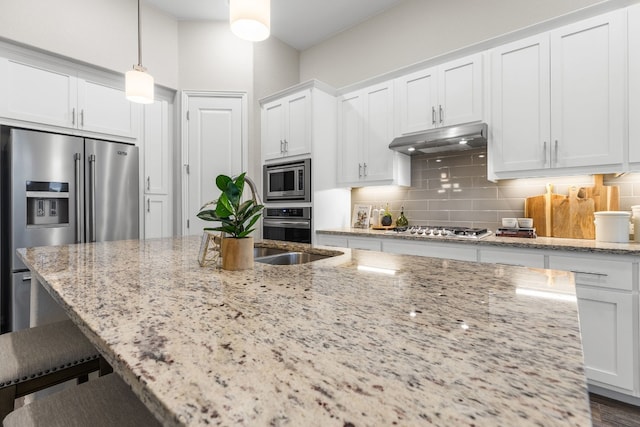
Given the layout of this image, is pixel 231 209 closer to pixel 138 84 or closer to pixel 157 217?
pixel 138 84

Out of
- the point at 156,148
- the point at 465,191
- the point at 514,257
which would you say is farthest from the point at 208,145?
the point at 514,257

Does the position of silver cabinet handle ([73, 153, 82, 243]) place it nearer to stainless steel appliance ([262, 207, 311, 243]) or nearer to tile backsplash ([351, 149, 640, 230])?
stainless steel appliance ([262, 207, 311, 243])

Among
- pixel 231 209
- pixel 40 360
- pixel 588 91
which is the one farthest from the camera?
pixel 588 91

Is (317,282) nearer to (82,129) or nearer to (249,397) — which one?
(249,397)

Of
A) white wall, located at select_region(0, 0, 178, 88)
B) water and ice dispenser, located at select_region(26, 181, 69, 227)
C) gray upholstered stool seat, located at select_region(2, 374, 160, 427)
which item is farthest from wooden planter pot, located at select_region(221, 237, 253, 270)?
white wall, located at select_region(0, 0, 178, 88)

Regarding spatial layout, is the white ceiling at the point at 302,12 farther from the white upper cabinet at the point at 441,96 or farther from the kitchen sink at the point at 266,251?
the kitchen sink at the point at 266,251

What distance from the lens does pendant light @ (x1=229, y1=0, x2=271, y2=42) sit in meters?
1.27

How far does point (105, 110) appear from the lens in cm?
313

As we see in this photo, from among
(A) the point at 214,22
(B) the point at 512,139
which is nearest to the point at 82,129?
(A) the point at 214,22

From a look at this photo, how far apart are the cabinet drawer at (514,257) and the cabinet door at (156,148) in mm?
3285

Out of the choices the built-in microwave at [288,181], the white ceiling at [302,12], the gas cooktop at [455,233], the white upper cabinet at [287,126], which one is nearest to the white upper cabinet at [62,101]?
the white ceiling at [302,12]

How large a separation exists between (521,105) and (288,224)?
2.37m

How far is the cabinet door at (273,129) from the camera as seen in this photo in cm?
362

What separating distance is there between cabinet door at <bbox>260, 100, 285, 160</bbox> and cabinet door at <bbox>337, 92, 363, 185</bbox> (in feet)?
2.16
